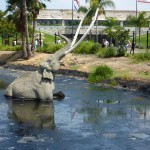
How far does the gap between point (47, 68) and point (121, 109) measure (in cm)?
214

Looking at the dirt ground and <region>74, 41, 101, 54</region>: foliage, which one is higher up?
<region>74, 41, 101, 54</region>: foliage

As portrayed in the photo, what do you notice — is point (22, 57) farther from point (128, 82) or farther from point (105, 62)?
point (128, 82)

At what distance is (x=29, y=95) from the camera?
42.3 feet

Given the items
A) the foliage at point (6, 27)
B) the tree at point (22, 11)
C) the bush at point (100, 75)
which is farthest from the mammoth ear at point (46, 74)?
the foliage at point (6, 27)

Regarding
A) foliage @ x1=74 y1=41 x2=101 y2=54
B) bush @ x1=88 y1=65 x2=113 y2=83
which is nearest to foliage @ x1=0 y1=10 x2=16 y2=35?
foliage @ x1=74 y1=41 x2=101 y2=54

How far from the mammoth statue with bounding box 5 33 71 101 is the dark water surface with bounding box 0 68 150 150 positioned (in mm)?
287

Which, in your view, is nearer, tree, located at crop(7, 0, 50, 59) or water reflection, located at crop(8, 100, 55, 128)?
water reflection, located at crop(8, 100, 55, 128)

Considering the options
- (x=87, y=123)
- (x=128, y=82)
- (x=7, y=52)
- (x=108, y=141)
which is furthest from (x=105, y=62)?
(x=108, y=141)

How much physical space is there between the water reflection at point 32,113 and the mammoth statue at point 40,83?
0.87 feet

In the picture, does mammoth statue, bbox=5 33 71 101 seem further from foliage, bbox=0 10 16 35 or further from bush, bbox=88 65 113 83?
foliage, bbox=0 10 16 35

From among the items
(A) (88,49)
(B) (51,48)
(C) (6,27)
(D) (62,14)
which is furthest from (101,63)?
(D) (62,14)

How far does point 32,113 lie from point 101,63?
1176 cm

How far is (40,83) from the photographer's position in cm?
1280

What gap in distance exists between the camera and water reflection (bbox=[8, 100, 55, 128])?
10.3 metres
